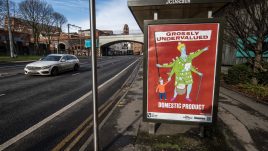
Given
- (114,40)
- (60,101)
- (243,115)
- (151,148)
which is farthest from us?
(114,40)

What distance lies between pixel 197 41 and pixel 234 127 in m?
2.37

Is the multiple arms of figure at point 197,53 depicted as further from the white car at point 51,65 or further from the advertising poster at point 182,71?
the white car at point 51,65

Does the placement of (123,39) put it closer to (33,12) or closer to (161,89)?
(33,12)

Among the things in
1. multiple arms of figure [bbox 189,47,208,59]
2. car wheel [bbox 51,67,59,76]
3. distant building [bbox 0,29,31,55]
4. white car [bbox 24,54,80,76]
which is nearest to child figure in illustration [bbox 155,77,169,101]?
multiple arms of figure [bbox 189,47,208,59]

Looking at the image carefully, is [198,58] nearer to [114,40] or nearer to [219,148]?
[219,148]

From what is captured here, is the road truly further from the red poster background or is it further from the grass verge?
the red poster background

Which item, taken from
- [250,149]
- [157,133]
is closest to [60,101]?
[157,133]

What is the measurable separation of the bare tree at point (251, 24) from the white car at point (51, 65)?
1140cm

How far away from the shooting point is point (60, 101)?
6.33 meters

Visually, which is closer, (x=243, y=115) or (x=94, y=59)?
(x=94, y=59)

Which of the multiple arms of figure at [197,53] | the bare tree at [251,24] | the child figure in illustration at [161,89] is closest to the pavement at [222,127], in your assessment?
the child figure in illustration at [161,89]

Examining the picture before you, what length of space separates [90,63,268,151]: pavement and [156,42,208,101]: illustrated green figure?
1061mm

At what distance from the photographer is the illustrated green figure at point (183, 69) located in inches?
134

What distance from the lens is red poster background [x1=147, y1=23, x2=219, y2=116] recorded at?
331 centimetres
